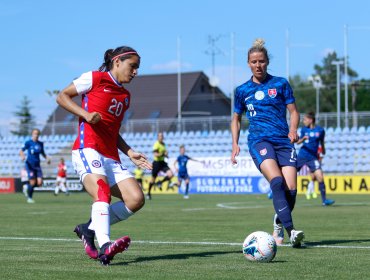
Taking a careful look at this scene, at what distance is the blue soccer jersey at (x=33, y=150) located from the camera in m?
28.2

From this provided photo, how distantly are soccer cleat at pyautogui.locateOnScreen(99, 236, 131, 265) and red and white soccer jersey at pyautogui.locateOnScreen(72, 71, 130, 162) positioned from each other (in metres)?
1.12

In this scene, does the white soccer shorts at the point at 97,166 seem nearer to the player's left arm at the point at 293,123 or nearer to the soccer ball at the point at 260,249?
the soccer ball at the point at 260,249

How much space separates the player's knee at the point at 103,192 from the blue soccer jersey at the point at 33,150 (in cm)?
1989

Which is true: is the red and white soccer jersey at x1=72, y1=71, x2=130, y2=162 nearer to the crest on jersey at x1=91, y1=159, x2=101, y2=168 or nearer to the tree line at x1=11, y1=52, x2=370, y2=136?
the crest on jersey at x1=91, y1=159, x2=101, y2=168

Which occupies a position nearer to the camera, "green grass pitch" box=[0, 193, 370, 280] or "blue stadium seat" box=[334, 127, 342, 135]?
"green grass pitch" box=[0, 193, 370, 280]

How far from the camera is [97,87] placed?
8.84 meters

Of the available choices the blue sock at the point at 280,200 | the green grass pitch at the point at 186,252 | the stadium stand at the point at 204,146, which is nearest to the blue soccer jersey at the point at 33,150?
the green grass pitch at the point at 186,252

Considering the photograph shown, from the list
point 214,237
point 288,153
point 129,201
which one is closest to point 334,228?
point 214,237

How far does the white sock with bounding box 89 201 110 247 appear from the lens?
8401 mm

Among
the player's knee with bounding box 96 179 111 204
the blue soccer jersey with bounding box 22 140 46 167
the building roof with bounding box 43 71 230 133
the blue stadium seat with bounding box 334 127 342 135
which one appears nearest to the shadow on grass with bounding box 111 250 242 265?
the player's knee with bounding box 96 179 111 204

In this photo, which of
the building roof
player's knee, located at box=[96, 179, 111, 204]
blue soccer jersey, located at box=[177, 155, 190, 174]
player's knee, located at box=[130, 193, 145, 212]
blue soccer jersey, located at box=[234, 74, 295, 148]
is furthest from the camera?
the building roof

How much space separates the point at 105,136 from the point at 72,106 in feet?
1.74

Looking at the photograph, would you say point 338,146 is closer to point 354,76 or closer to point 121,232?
point 121,232

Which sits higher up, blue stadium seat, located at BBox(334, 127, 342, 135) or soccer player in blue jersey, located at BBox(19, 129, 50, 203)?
blue stadium seat, located at BBox(334, 127, 342, 135)
